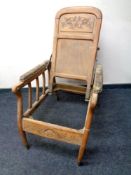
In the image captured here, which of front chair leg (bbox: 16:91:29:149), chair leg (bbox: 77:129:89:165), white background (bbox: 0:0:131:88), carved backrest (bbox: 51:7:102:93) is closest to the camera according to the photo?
chair leg (bbox: 77:129:89:165)

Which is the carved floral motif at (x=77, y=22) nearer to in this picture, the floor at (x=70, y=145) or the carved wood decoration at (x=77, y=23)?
the carved wood decoration at (x=77, y=23)

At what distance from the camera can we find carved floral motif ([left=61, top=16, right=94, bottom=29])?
→ 172 cm

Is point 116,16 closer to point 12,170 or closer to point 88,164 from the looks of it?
point 88,164

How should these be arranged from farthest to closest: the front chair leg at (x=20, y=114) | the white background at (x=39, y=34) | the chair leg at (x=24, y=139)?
the white background at (x=39, y=34) → the chair leg at (x=24, y=139) → the front chair leg at (x=20, y=114)

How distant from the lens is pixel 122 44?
226 centimetres

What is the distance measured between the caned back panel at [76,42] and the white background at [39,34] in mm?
336

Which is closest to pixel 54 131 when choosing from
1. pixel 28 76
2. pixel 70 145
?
pixel 70 145

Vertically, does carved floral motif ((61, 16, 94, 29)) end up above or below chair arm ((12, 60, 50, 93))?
above

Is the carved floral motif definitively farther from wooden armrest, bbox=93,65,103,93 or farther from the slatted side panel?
wooden armrest, bbox=93,65,103,93

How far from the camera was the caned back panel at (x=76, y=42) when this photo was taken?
5.62ft

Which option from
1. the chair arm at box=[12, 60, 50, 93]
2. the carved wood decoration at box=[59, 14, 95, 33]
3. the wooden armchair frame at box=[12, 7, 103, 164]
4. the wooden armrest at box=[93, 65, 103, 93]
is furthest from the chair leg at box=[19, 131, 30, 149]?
the carved wood decoration at box=[59, 14, 95, 33]

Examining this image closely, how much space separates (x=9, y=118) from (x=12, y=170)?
2.12 feet

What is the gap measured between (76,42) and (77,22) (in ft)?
0.60

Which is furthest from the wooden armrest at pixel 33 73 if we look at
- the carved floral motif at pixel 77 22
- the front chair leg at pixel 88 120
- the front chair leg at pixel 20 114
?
the front chair leg at pixel 88 120
